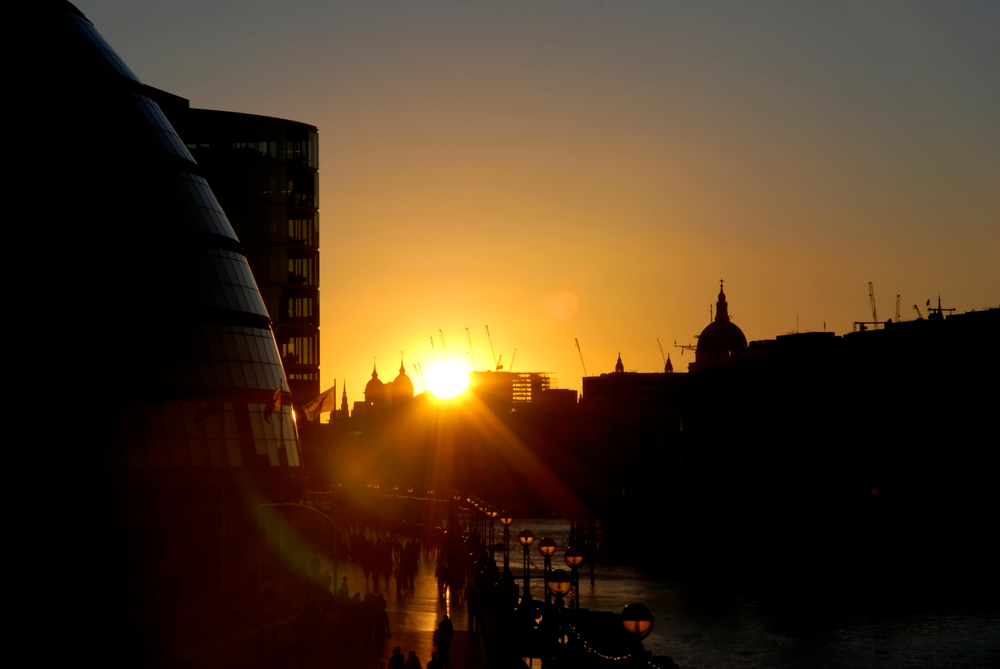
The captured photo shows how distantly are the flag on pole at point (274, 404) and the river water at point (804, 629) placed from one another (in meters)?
26.8

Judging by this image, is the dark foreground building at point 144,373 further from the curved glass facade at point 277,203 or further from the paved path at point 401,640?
the curved glass facade at point 277,203

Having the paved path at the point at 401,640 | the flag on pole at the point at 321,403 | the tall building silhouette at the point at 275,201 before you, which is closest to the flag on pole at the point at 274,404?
the flag on pole at the point at 321,403

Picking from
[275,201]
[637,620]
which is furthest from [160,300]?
[275,201]

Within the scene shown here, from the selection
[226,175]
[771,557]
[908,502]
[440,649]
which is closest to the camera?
[440,649]

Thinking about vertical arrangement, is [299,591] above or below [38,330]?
below

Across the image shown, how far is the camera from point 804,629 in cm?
8356

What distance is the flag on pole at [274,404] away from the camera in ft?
193

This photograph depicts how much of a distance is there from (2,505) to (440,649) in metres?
20.6

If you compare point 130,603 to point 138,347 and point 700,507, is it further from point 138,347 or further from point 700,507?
point 700,507

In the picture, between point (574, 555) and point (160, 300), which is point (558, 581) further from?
point (160, 300)

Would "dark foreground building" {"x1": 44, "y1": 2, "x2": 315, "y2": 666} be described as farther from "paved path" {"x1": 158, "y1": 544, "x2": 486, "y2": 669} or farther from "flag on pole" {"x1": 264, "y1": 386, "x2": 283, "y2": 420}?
"paved path" {"x1": 158, "y1": 544, "x2": 486, "y2": 669}

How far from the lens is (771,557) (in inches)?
5655

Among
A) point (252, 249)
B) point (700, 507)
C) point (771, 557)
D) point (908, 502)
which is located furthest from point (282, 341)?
point (908, 502)

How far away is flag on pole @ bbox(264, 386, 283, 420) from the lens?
2320 inches
